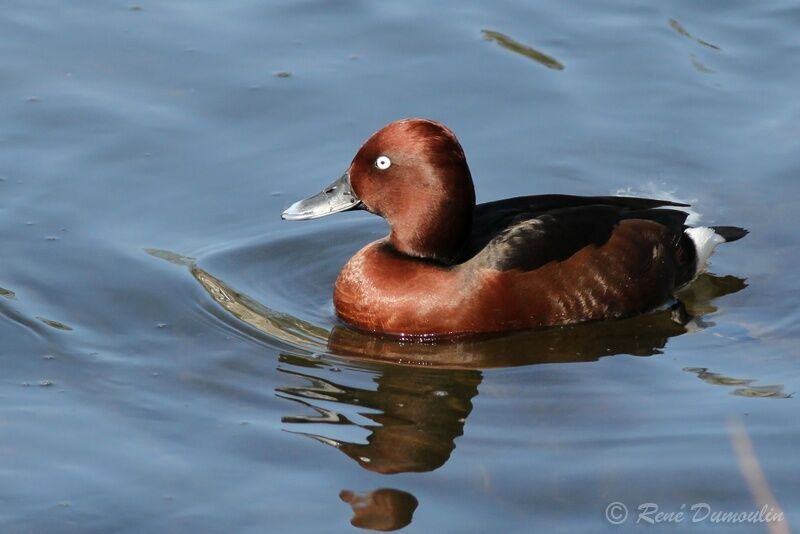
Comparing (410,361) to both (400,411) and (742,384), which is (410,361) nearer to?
(400,411)

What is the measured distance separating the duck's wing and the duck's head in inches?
7.9

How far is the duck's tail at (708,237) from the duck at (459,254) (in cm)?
46

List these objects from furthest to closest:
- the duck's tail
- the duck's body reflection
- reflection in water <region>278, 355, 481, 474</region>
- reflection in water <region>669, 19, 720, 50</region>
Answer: reflection in water <region>669, 19, 720, 50</region> → the duck's tail → the duck's body reflection → reflection in water <region>278, 355, 481, 474</region>

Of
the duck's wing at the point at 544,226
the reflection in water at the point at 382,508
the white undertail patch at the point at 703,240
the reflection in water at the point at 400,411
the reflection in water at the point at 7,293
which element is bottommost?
the reflection in water at the point at 7,293

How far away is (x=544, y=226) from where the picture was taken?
25.3 ft

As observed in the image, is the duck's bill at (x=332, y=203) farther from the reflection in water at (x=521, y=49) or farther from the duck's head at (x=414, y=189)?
the reflection in water at (x=521, y=49)

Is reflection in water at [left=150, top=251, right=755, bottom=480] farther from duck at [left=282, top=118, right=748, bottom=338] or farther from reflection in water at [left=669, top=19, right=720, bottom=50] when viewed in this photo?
reflection in water at [left=669, top=19, right=720, bottom=50]

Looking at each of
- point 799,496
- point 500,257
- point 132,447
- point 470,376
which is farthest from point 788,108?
point 132,447

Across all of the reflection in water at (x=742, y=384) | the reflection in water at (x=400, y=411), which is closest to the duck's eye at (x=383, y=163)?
the reflection in water at (x=400, y=411)

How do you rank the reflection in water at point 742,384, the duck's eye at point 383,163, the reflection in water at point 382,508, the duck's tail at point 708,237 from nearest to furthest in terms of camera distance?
1. the reflection in water at point 382,508
2. the reflection in water at point 742,384
3. the duck's eye at point 383,163
4. the duck's tail at point 708,237

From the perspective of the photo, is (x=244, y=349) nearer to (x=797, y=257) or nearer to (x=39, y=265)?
(x=39, y=265)

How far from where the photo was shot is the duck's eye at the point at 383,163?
7617 millimetres

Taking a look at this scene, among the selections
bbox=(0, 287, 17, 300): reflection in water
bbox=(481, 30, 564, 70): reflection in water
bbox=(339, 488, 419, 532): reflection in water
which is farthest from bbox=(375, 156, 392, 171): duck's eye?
bbox=(481, 30, 564, 70): reflection in water

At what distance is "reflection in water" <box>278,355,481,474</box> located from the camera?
20.3 ft
